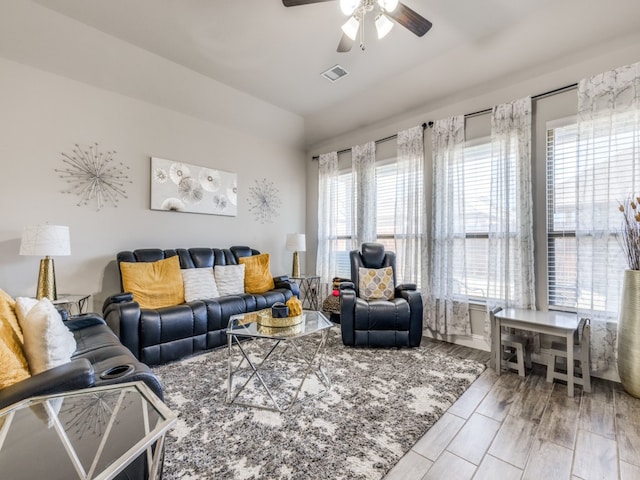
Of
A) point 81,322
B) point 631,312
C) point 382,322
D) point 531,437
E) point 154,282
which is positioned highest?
point 154,282

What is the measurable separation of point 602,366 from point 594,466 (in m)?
1.39

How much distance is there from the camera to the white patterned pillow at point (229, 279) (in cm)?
360

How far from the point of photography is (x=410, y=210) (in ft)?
12.6

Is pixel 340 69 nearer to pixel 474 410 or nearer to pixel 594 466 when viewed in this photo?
pixel 474 410

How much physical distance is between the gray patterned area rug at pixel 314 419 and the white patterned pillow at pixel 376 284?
81 centimetres

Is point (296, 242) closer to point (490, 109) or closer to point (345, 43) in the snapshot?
point (345, 43)

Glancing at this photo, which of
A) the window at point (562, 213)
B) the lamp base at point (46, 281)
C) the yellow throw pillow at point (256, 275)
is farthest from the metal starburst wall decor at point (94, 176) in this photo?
the window at point (562, 213)

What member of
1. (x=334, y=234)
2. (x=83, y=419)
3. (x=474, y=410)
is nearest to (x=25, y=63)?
(x=83, y=419)

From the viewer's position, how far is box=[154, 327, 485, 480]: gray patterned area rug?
59.1 inches

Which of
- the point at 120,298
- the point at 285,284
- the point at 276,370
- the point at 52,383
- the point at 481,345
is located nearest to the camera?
the point at 52,383

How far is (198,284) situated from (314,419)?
83.1 inches

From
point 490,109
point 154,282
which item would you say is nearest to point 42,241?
point 154,282

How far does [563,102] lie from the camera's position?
2785 millimetres

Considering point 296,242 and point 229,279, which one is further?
point 296,242
